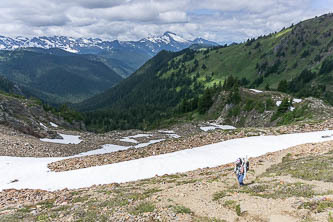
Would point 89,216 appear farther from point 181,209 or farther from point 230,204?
point 230,204

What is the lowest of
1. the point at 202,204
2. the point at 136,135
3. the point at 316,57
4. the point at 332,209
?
the point at 136,135

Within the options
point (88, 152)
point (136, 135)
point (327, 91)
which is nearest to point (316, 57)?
point (327, 91)

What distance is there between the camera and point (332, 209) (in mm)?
9523

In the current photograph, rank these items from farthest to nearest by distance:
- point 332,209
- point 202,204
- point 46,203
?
point 46,203
point 202,204
point 332,209

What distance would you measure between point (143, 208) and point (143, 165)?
392 inches

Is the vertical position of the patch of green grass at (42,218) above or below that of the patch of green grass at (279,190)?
below

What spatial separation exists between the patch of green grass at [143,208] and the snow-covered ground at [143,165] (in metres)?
7.66

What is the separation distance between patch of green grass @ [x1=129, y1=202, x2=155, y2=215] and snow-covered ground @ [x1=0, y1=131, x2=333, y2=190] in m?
7.66

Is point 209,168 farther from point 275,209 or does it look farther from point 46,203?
point 46,203

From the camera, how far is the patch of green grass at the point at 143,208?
1133 cm

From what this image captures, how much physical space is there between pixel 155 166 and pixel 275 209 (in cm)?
1228

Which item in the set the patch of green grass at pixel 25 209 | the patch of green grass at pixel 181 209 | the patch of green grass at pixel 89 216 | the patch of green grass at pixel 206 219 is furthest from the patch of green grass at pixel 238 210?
the patch of green grass at pixel 25 209

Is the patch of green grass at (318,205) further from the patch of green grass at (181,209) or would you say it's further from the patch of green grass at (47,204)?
the patch of green grass at (47,204)

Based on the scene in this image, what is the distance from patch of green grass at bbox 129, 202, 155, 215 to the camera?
37.2 feet
